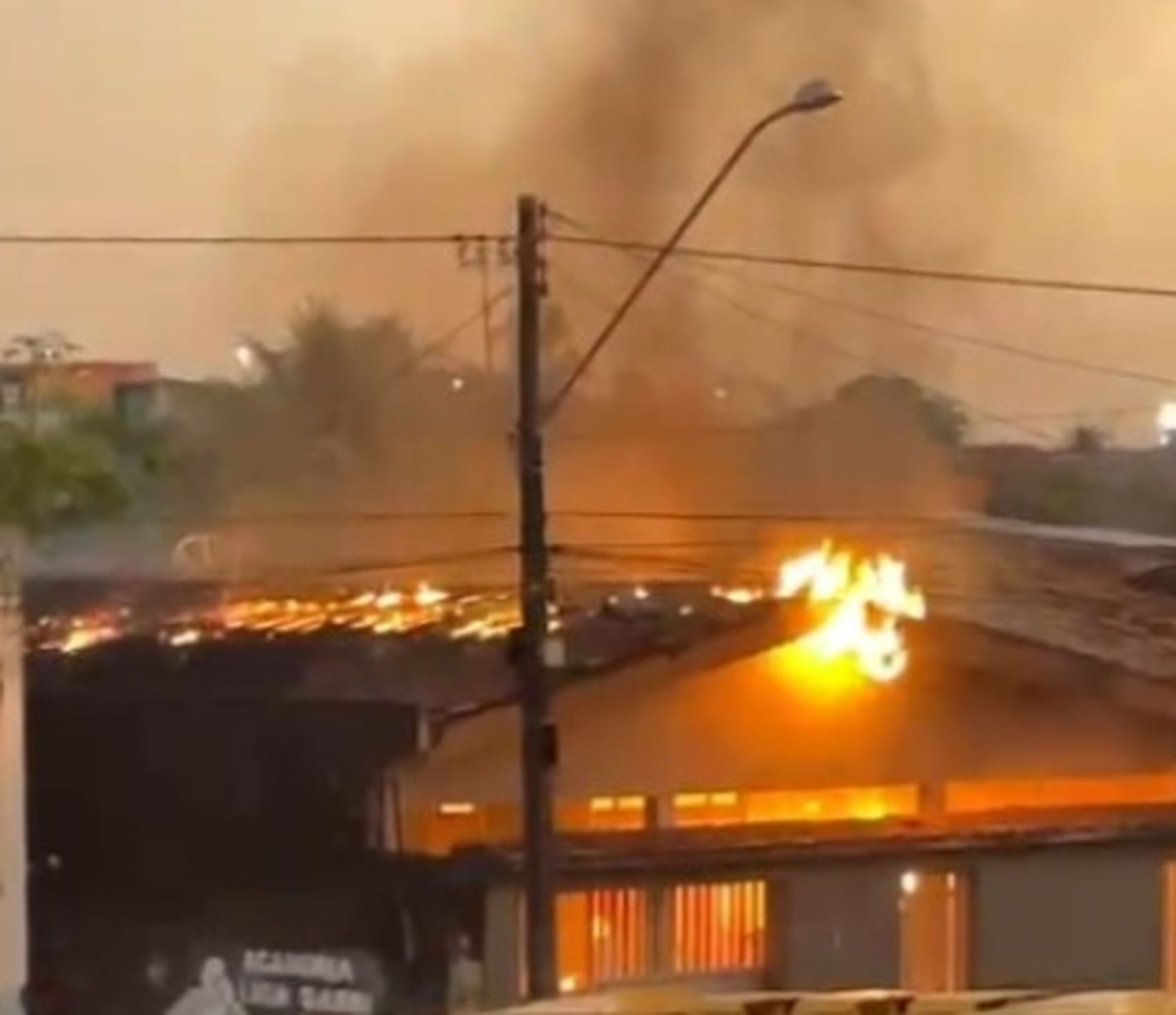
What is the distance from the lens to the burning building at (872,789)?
5742 millimetres

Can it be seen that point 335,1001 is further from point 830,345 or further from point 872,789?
point 830,345

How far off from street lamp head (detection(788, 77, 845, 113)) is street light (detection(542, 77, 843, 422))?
11 mm

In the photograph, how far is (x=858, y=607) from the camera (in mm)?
6148

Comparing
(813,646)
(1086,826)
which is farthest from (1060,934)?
(813,646)

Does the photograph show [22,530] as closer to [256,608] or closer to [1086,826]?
[256,608]

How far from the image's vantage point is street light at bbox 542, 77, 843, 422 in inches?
226

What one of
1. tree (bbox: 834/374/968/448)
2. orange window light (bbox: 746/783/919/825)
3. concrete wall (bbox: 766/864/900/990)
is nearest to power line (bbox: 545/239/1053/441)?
tree (bbox: 834/374/968/448)

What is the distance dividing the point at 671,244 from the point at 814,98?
1.01m

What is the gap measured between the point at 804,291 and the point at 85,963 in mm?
2110

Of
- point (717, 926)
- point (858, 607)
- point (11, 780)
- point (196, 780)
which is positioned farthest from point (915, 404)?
point (11, 780)

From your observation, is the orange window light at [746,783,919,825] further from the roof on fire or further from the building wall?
the building wall

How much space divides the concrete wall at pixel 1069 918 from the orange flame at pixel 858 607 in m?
0.49

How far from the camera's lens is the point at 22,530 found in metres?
5.57

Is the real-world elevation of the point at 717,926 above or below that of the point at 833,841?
below
